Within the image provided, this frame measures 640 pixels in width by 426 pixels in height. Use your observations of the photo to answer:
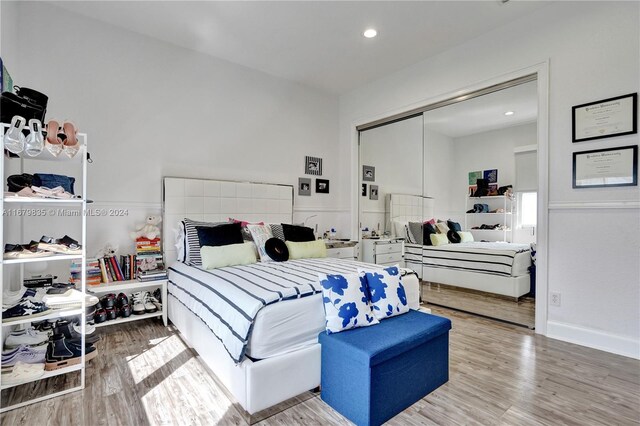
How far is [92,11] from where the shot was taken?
9.64 ft

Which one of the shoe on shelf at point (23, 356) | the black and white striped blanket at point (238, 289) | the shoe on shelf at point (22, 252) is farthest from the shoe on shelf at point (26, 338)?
the black and white striped blanket at point (238, 289)

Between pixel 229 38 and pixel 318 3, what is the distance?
3.56 ft

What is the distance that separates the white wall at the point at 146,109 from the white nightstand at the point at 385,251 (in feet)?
3.79

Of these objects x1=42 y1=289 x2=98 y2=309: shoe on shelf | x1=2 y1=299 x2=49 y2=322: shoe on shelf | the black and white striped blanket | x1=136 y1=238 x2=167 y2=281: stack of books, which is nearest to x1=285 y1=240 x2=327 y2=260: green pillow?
the black and white striped blanket

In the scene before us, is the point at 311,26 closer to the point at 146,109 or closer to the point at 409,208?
the point at 146,109

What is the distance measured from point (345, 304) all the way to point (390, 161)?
9.73ft

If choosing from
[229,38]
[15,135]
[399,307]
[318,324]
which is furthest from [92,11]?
[399,307]

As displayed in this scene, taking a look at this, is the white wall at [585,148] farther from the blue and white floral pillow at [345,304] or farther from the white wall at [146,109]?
the white wall at [146,109]

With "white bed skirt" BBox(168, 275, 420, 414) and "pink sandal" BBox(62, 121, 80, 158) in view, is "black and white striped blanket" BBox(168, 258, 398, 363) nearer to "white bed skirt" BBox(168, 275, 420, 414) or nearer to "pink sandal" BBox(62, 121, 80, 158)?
"white bed skirt" BBox(168, 275, 420, 414)

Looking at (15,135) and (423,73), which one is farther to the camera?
(423,73)

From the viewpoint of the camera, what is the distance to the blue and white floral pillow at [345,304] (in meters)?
1.91

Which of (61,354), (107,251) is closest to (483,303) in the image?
(61,354)

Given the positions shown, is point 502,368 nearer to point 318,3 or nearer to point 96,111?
point 318,3

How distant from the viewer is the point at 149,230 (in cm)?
320
